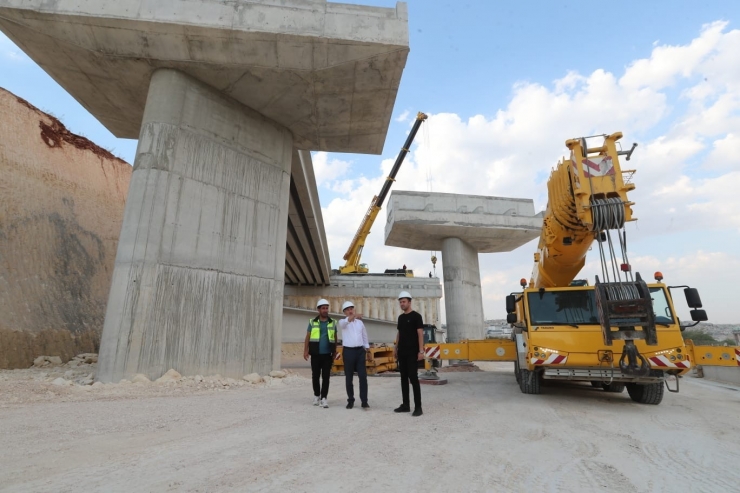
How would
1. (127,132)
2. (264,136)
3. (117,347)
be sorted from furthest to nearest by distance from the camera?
(127,132), (264,136), (117,347)

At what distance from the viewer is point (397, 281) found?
109ft

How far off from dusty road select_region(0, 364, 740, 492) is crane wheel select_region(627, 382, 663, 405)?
0.58 ft

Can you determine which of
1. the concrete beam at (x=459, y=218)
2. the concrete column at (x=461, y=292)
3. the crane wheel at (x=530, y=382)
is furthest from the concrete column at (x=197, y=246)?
the concrete column at (x=461, y=292)

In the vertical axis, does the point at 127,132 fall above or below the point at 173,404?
above

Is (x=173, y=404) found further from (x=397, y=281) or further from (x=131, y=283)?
(x=397, y=281)

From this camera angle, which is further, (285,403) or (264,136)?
(264,136)

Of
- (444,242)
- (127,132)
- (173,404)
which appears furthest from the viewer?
(444,242)

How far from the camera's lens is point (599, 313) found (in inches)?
240

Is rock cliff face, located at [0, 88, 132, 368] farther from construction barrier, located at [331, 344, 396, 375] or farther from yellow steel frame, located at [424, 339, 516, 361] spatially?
yellow steel frame, located at [424, 339, 516, 361]

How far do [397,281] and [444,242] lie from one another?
12.3 meters

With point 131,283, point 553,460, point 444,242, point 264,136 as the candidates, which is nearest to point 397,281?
point 444,242

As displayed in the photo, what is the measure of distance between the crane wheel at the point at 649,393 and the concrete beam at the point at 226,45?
27.0ft

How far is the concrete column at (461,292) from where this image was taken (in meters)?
20.3

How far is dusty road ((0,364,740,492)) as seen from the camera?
2650mm
